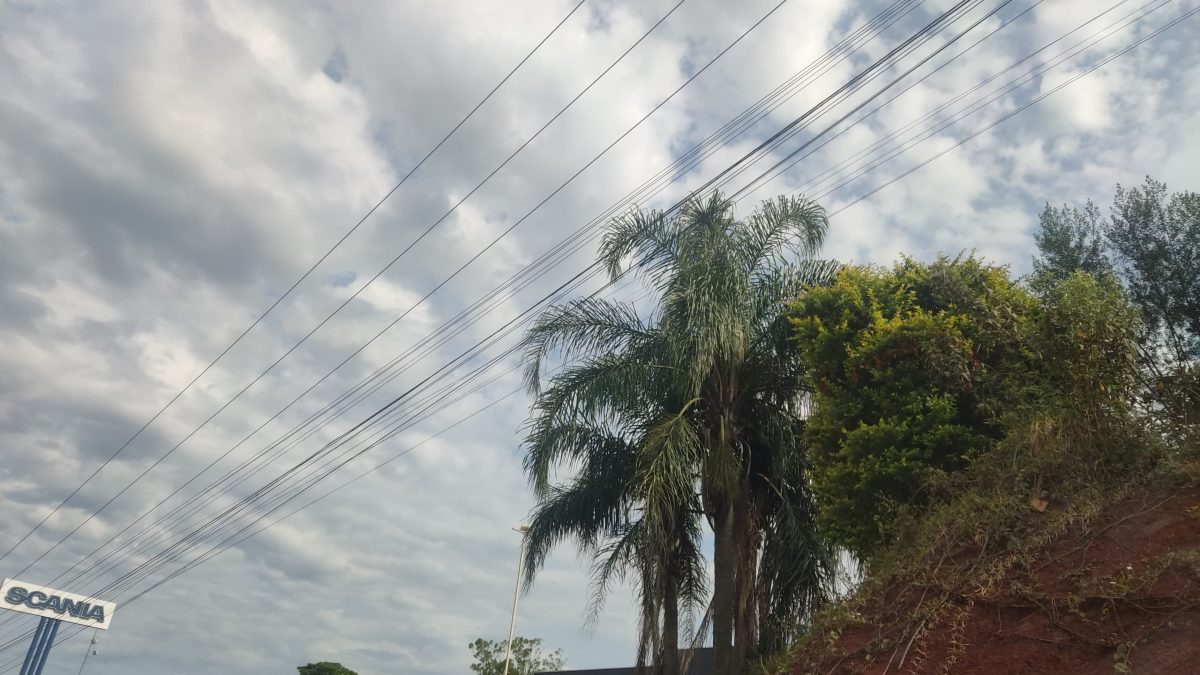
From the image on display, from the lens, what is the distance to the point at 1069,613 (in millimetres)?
7355

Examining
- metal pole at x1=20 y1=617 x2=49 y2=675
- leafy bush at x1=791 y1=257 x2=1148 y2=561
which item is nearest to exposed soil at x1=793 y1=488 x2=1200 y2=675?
leafy bush at x1=791 y1=257 x2=1148 y2=561

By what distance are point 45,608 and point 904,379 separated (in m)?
47.3

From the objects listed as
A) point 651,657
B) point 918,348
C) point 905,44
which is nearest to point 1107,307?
point 918,348

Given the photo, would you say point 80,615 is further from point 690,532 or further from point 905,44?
point 905,44

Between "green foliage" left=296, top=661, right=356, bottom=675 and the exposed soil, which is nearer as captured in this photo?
the exposed soil

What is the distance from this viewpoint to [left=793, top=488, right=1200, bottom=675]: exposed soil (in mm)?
6730

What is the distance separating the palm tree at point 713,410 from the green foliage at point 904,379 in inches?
51.6

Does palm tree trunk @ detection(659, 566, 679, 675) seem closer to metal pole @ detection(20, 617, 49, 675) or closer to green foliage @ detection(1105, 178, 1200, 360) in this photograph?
green foliage @ detection(1105, 178, 1200, 360)

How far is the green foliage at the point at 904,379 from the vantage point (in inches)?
470

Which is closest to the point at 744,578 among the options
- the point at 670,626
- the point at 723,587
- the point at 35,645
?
the point at 723,587

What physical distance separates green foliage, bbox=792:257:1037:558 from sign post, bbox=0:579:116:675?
1708 inches

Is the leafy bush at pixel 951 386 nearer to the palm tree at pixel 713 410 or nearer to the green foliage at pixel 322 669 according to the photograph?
the palm tree at pixel 713 410

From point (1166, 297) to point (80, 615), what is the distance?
163 ft

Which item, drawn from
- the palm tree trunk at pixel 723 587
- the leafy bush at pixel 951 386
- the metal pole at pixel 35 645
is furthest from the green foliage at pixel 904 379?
the metal pole at pixel 35 645
